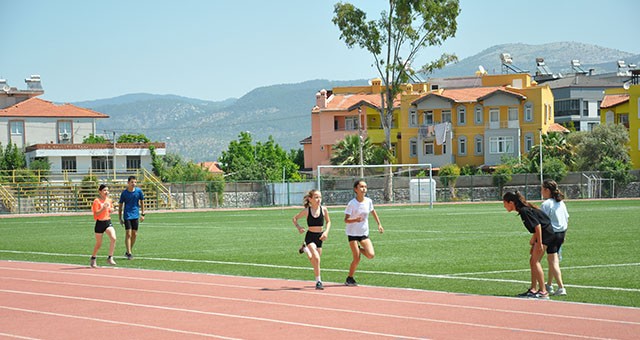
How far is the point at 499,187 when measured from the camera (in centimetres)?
7525

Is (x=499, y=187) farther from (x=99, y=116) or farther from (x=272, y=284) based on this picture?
(x=272, y=284)

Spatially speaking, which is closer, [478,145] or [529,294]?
[529,294]

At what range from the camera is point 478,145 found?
89.1 meters

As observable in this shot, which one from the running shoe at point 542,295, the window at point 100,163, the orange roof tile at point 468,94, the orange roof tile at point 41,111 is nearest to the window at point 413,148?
the orange roof tile at point 468,94

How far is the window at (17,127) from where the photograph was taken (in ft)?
338

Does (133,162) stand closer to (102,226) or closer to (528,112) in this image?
(528,112)

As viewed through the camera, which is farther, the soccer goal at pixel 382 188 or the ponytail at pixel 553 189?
the soccer goal at pixel 382 188

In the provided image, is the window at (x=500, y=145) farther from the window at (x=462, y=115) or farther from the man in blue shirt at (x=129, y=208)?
the man in blue shirt at (x=129, y=208)

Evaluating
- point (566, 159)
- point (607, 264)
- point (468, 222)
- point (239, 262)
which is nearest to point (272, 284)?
point (239, 262)

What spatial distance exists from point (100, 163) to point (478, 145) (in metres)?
35.7

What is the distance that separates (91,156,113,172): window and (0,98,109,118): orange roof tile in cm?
1224

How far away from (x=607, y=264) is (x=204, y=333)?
10380 millimetres

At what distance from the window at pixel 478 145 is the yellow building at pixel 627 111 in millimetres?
12774

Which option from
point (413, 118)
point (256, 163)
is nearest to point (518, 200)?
point (413, 118)
